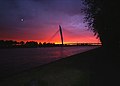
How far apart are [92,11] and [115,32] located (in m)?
7.48

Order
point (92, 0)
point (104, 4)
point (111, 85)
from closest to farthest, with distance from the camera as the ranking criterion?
point (111, 85)
point (104, 4)
point (92, 0)

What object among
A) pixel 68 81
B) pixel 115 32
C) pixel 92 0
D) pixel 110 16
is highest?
pixel 92 0

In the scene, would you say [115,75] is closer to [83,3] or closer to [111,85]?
[111,85]

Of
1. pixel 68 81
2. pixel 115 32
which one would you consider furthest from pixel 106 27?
pixel 68 81

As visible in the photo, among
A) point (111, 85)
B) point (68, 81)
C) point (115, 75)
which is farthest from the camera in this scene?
point (115, 75)

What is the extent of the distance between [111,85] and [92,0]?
53.5 ft

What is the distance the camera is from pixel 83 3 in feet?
90.1

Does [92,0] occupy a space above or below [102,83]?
above

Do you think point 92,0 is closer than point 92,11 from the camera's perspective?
Yes

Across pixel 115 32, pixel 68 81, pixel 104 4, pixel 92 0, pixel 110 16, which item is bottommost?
pixel 68 81

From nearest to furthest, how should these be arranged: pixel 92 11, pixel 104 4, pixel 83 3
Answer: pixel 104 4
pixel 92 11
pixel 83 3

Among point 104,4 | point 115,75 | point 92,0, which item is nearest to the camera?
point 115,75

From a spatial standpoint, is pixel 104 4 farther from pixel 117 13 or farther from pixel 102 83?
pixel 102 83

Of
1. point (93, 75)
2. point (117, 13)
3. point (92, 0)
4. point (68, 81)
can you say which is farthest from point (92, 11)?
point (68, 81)
